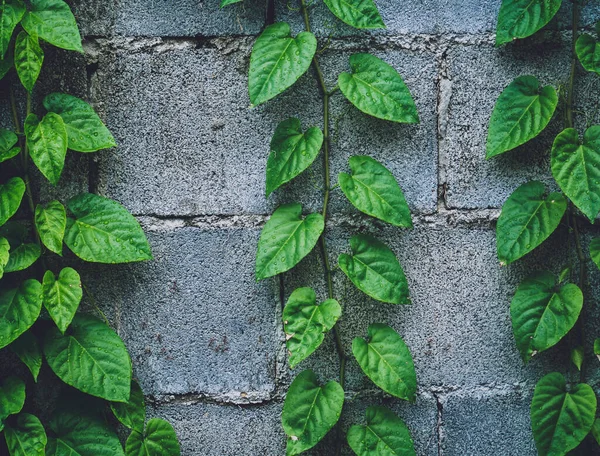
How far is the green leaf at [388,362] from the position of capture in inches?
48.1

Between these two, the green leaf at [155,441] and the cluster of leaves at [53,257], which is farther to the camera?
the green leaf at [155,441]

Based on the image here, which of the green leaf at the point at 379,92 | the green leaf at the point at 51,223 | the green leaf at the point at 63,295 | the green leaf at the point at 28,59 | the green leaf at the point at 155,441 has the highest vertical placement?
the green leaf at the point at 28,59

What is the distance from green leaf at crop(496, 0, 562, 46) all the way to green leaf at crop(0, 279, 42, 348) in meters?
1.03

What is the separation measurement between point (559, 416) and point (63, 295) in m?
1.01

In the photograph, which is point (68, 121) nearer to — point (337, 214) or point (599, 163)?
point (337, 214)

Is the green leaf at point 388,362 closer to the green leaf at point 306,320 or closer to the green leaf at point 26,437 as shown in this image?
the green leaf at point 306,320

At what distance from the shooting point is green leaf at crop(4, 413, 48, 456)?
3.88 feet

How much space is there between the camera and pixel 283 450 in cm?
132

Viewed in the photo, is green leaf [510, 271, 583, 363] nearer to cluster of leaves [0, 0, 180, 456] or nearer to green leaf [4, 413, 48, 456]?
cluster of leaves [0, 0, 180, 456]

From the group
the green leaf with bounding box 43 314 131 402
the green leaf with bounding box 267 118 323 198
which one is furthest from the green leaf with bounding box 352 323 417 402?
the green leaf with bounding box 43 314 131 402

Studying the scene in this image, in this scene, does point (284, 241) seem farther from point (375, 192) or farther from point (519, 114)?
point (519, 114)

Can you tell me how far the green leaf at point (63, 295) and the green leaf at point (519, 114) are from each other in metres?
0.85

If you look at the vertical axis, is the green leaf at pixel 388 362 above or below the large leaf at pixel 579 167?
below

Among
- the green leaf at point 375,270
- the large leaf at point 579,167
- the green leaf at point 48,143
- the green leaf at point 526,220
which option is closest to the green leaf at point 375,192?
the green leaf at point 375,270
